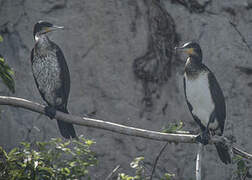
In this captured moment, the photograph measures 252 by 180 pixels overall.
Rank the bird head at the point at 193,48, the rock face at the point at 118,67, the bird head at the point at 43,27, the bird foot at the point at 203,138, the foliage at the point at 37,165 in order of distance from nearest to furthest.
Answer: the foliage at the point at 37,165 < the bird foot at the point at 203,138 < the bird head at the point at 193,48 < the bird head at the point at 43,27 < the rock face at the point at 118,67

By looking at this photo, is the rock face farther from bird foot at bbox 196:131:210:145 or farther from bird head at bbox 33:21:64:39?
bird foot at bbox 196:131:210:145

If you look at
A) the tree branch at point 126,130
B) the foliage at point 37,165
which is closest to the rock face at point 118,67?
the foliage at point 37,165

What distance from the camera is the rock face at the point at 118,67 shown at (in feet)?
15.1

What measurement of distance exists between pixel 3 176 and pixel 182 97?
229 centimetres

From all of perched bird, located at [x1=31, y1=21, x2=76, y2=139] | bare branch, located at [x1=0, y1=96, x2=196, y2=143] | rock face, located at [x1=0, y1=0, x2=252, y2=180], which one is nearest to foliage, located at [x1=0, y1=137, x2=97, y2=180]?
bare branch, located at [x1=0, y1=96, x2=196, y2=143]

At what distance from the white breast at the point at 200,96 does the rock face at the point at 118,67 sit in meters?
0.98

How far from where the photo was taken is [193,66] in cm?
359

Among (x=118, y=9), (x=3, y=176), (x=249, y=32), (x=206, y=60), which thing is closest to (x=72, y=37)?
(x=118, y=9)

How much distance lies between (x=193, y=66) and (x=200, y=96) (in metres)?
0.22

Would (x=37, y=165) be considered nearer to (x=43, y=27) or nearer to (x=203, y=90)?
(x=43, y=27)

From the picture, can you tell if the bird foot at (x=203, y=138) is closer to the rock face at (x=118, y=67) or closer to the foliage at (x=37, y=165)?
the foliage at (x=37, y=165)

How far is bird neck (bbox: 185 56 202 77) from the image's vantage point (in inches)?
141

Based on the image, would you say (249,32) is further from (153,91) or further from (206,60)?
(153,91)

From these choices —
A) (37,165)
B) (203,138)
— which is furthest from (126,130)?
(203,138)
